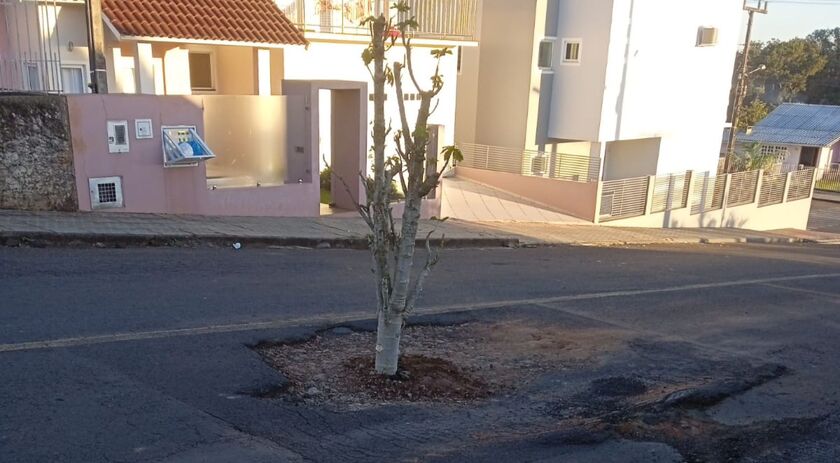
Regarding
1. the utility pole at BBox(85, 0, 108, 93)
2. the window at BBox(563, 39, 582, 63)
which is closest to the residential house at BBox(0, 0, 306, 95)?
the utility pole at BBox(85, 0, 108, 93)

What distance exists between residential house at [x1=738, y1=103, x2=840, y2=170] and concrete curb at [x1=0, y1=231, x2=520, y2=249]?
37.6 metres

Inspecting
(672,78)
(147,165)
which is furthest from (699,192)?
(147,165)

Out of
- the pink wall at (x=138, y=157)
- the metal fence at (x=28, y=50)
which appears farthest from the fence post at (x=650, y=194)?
the metal fence at (x=28, y=50)

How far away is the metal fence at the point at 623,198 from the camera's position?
20.1m

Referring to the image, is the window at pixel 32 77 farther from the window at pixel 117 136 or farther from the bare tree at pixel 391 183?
the bare tree at pixel 391 183

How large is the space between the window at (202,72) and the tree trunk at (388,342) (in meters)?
12.8

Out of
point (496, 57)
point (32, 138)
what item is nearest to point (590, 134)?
point (496, 57)

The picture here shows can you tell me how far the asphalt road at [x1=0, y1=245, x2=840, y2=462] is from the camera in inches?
181

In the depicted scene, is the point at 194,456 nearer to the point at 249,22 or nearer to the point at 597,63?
the point at 249,22

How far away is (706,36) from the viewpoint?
25953 millimetres

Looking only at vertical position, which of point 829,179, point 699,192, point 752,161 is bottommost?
point 829,179

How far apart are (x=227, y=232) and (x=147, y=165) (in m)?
1.78

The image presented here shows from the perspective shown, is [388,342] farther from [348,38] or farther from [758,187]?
[758,187]

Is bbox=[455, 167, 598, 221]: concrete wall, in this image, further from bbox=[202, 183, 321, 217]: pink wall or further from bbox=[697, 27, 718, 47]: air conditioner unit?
bbox=[697, 27, 718, 47]: air conditioner unit
